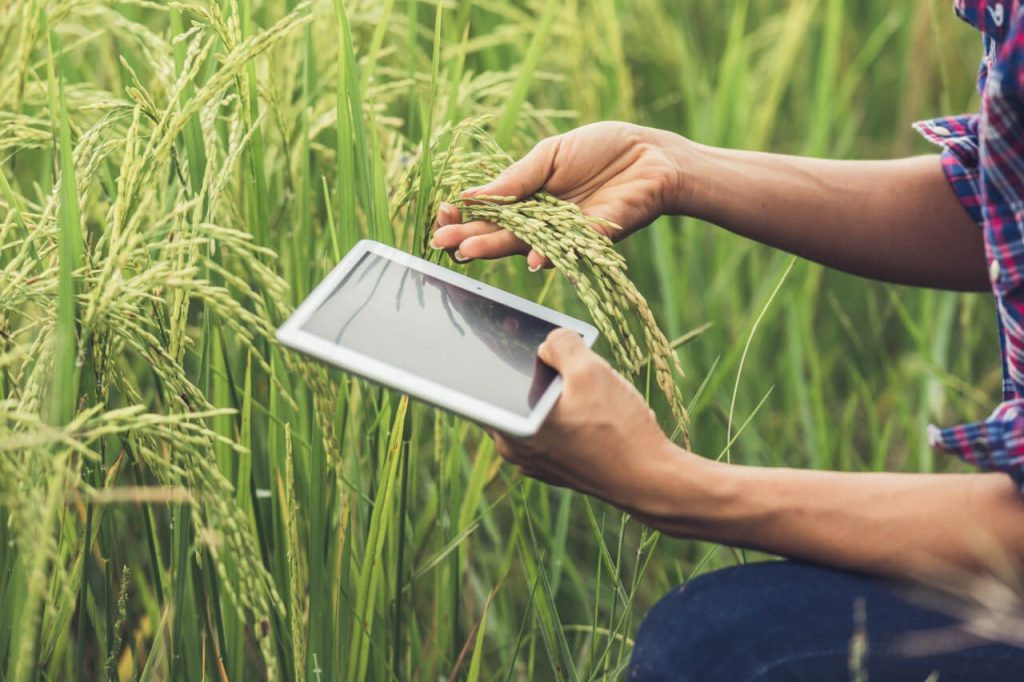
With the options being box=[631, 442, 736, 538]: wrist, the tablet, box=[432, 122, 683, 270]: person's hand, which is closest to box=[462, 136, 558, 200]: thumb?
box=[432, 122, 683, 270]: person's hand

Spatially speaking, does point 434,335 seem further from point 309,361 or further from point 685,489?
point 685,489

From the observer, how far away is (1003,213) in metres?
1.29

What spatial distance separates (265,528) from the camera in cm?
158

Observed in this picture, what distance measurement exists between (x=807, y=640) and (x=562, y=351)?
1.37 ft

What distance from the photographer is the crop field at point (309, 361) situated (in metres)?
1.16

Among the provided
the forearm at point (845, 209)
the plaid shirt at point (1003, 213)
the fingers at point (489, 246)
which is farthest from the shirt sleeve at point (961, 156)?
the fingers at point (489, 246)

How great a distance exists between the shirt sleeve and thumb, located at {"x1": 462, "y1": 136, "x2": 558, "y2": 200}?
21.4 inches

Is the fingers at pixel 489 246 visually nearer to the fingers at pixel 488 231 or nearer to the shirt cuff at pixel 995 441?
the fingers at pixel 488 231

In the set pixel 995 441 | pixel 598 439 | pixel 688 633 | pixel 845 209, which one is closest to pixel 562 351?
pixel 598 439

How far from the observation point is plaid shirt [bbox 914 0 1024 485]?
1.17 meters

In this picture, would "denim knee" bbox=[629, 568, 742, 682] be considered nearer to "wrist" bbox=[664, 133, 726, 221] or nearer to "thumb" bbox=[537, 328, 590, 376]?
"thumb" bbox=[537, 328, 590, 376]

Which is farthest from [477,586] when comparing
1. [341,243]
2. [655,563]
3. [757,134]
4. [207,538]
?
[757,134]

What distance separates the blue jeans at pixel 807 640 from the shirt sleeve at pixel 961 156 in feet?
2.14

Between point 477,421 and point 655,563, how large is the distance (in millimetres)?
1229
